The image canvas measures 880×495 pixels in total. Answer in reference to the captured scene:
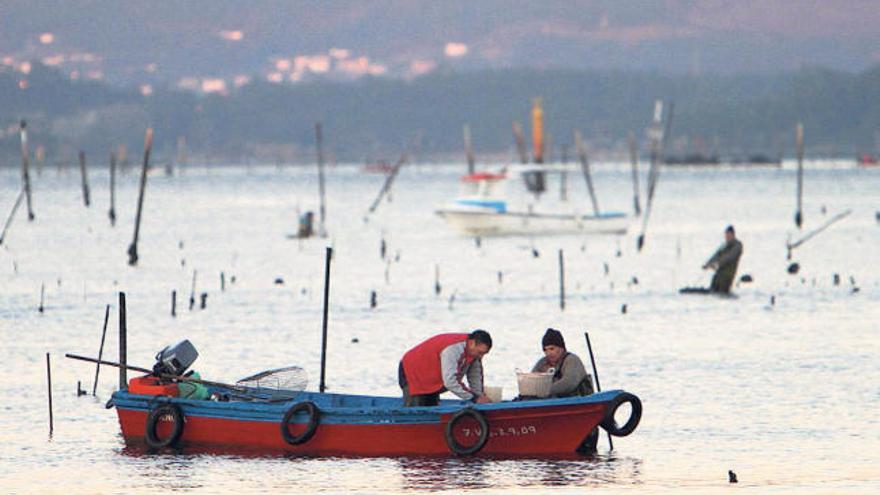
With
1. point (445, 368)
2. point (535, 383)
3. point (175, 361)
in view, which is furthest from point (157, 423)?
point (535, 383)

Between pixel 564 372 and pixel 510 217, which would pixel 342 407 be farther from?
pixel 510 217

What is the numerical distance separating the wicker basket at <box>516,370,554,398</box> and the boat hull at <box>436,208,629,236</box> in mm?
54768

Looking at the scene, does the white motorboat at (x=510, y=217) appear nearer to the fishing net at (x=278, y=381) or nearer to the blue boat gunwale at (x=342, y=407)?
the fishing net at (x=278, y=381)

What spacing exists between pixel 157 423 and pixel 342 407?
2297 millimetres

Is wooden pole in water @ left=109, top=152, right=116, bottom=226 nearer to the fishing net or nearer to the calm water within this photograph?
the calm water

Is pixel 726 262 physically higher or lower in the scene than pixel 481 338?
higher

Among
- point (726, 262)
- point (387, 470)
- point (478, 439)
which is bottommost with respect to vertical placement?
point (387, 470)

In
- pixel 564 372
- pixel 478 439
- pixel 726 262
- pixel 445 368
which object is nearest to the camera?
pixel 445 368

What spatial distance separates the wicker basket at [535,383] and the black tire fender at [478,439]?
61 centimetres

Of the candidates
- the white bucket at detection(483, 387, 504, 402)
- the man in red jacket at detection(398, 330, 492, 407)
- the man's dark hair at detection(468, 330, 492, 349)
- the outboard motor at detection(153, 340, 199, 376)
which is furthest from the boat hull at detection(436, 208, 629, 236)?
the man's dark hair at detection(468, 330, 492, 349)

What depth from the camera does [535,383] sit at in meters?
20.2

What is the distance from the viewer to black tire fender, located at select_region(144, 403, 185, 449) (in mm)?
21438

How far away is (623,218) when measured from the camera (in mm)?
78000

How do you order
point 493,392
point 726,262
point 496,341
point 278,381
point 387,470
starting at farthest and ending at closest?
1. point 726,262
2. point 496,341
3. point 278,381
4. point 493,392
5. point 387,470
